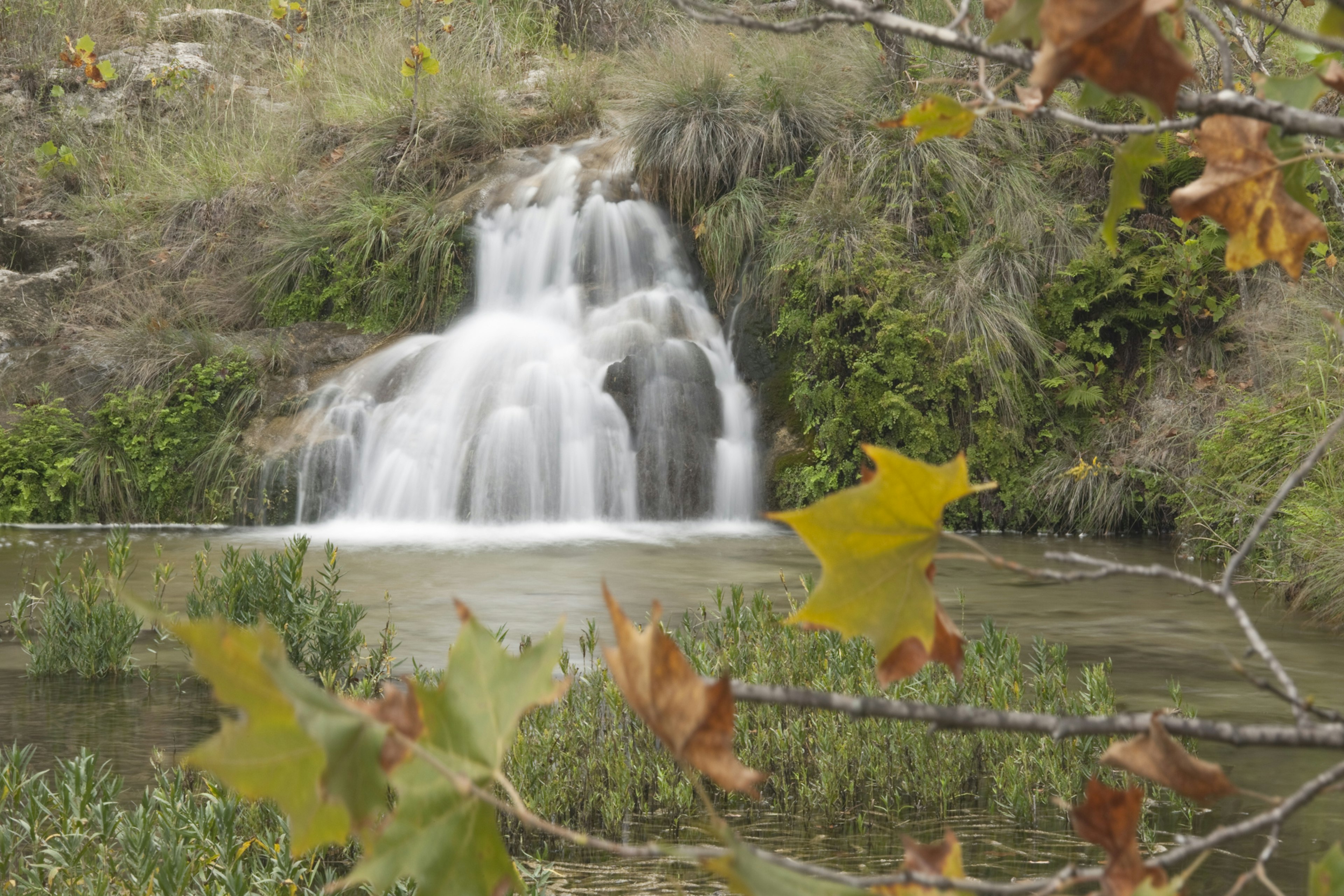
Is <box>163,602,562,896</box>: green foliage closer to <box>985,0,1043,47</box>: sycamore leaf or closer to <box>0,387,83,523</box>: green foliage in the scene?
<box>985,0,1043,47</box>: sycamore leaf

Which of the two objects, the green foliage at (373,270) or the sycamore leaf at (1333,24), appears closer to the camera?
the sycamore leaf at (1333,24)

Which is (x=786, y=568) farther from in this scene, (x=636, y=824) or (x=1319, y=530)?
(x=636, y=824)

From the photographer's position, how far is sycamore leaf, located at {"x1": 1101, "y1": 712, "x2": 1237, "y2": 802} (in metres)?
0.56

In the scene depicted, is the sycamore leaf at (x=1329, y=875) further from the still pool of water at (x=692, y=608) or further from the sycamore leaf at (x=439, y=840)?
the still pool of water at (x=692, y=608)

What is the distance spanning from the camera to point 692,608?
6359 millimetres

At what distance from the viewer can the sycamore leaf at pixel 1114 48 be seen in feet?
1.43

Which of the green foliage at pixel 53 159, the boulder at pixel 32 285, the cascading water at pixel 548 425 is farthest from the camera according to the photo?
the green foliage at pixel 53 159

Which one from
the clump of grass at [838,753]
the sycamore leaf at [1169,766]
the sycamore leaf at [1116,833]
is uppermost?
the sycamore leaf at [1169,766]

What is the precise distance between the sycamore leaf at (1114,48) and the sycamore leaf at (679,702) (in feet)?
0.92

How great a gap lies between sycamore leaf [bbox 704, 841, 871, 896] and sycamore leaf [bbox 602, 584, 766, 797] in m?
0.04

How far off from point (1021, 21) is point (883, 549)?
0.26 metres

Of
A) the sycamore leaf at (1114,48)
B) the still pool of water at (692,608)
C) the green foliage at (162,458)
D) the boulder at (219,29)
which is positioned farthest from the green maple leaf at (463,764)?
the boulder at (219,29)

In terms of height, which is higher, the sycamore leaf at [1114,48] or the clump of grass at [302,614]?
the sycamore leaf at [1114,48]

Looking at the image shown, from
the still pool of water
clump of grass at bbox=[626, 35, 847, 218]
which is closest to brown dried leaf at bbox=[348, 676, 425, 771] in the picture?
the still pool of water
